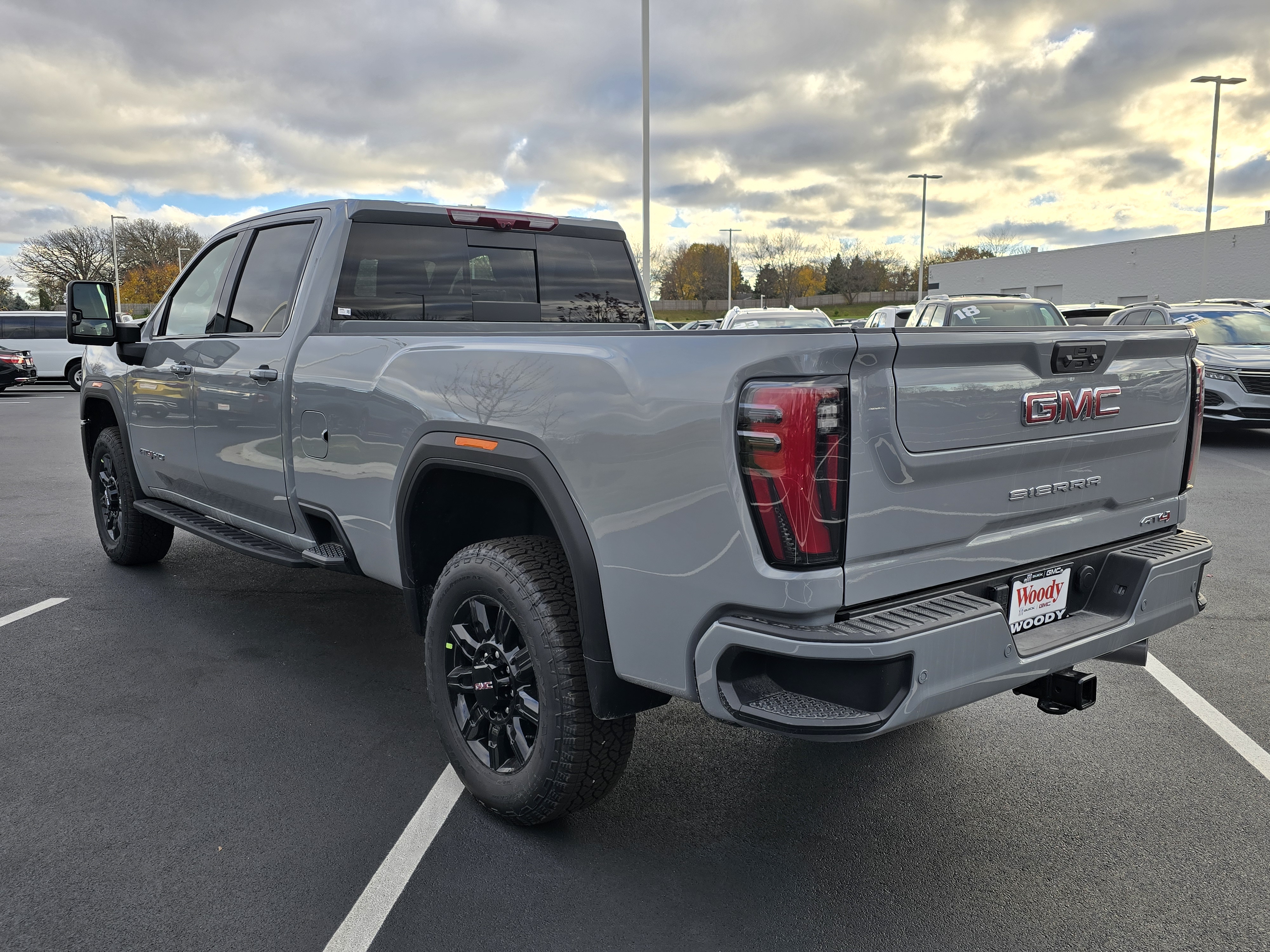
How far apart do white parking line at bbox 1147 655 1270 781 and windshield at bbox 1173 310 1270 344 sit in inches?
404

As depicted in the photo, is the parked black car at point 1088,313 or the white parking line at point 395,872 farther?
the parked black car at point 1088,313

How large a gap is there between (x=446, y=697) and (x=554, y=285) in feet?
7.91

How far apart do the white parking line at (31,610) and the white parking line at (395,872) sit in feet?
10.8

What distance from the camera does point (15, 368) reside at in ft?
81.9

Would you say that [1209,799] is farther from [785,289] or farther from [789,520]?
[785,289]

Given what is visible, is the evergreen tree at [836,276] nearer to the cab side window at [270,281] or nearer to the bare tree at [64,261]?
the bare tree at [64,261]

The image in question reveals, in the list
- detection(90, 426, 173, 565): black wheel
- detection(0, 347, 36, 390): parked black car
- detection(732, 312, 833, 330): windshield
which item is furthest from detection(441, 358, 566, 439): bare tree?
detection(0, 347, 36, 390): parked black car

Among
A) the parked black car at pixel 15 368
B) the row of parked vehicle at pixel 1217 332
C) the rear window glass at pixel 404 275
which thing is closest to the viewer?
the rear window glass at pixel 404 275

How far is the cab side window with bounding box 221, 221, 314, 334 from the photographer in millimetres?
4418

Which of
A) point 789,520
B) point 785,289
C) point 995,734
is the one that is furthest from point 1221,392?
point 785,289

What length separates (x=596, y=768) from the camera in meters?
2.86

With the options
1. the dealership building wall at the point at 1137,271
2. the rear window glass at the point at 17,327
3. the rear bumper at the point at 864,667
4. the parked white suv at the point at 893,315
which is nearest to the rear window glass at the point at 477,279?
the rear bumper at the point at 864,667

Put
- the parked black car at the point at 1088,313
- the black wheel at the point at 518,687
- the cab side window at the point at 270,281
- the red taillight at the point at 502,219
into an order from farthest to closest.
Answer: the parked black car at the point at 1088,313 → the red taillight at the point at 502,219 → the cab side window at the point at 270,281 → the black wheel at the point at 518,687

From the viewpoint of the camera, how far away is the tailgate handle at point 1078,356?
2.69 meters
